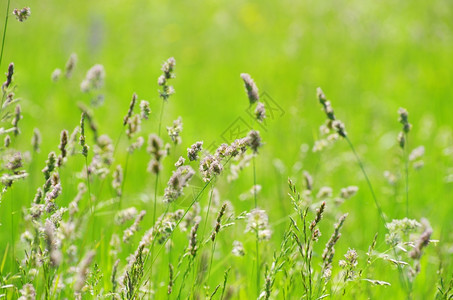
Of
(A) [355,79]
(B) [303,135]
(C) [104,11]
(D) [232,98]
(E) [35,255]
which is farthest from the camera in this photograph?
(C) [104,11]

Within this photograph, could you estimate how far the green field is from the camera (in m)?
1.83

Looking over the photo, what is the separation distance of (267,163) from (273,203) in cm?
77

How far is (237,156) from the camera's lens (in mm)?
1995

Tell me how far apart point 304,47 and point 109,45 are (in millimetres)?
2878

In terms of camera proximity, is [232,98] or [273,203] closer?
[273,203]

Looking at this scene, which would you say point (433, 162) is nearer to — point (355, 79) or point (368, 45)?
point (355, 79)

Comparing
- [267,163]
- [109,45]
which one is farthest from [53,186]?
[109,45]

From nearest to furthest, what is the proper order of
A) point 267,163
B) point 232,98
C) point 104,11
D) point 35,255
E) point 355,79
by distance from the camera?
point 35,255, point 267,163, point 232,98, point 355,79, point 104,11

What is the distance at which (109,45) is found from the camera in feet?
27.4

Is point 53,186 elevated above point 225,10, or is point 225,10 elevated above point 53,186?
point 225,10

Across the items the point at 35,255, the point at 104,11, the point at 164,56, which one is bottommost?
the point at 35,255

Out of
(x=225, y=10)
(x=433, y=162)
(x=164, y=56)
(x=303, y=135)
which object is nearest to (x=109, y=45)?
(x=164, y=56)

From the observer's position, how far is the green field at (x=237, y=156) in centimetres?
183

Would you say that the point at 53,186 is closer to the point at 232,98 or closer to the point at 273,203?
the point at 273,203
